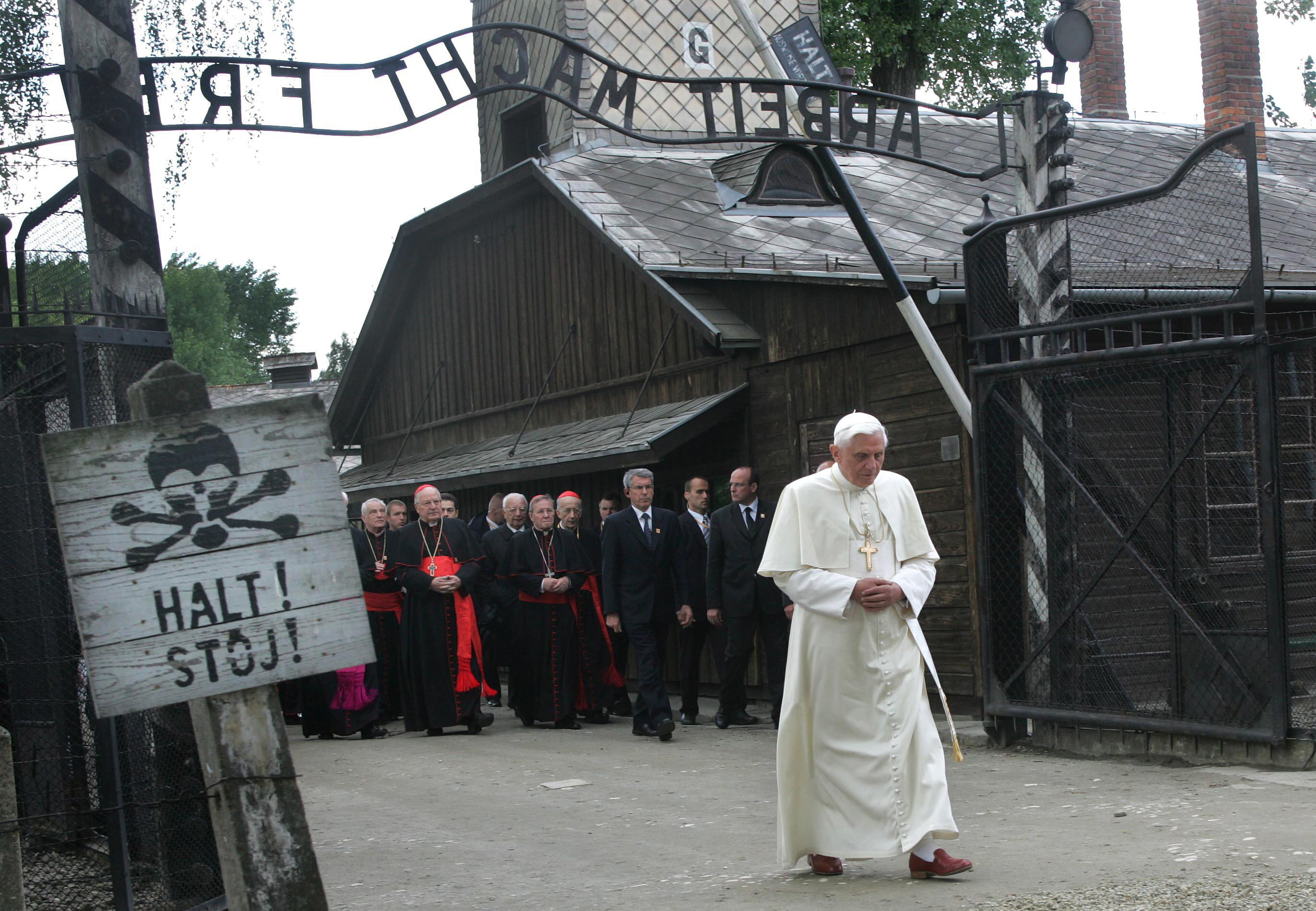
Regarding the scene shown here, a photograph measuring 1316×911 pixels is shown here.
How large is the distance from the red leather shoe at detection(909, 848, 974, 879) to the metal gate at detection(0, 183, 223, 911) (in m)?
2.75

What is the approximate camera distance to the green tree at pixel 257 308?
7588 centimetres

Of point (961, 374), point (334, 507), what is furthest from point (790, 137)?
point (334, 507)

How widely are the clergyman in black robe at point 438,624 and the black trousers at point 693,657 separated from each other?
1.65 m

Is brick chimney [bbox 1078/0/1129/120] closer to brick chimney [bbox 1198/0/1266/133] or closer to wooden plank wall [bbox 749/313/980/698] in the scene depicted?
brick chimney [bbox 1198/0/1266/133]

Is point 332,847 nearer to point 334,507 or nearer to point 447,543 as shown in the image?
point 334,507

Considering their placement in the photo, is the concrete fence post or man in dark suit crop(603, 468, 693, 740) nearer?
the concrete fence post

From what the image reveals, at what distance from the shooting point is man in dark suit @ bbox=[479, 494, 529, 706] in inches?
532

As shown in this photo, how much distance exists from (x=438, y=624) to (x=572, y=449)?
2916 millimetres

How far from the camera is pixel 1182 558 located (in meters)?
9.27

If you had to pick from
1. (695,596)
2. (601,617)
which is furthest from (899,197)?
(601,617)

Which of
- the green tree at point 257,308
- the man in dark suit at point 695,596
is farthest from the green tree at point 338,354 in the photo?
the man in dark suit at point 695,596

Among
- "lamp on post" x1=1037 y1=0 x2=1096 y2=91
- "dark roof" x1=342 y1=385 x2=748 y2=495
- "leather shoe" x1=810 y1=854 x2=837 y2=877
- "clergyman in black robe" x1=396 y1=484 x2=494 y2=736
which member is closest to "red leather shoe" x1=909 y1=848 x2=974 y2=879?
"leather shoe" x1=810 y1=854 x2=837 y2=877

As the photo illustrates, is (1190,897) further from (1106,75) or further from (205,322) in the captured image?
(205,322)

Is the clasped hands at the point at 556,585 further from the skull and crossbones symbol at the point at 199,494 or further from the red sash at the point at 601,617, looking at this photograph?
the skull and crossbones symbol at the point at 199,494
